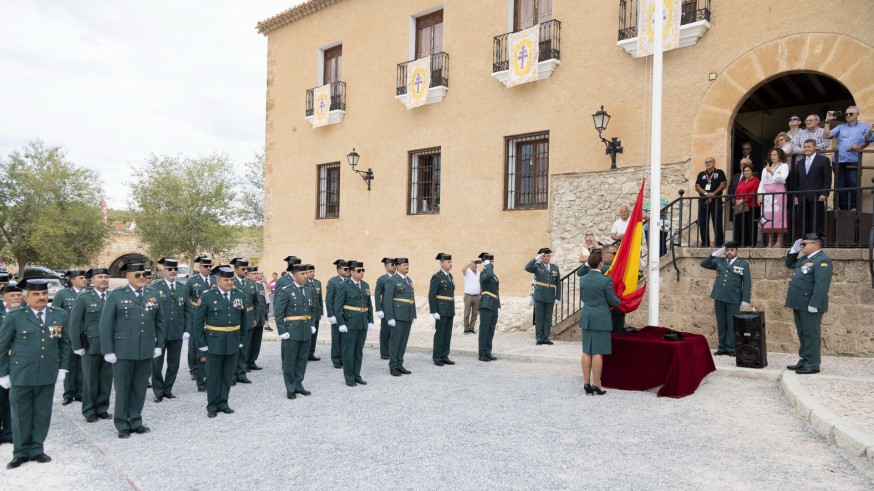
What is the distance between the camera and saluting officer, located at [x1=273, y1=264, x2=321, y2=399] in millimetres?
7688

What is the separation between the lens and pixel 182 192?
104 ft

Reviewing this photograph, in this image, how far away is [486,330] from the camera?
10312mm

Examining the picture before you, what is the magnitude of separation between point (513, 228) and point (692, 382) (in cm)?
736

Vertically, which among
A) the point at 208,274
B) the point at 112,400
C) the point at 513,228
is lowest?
the point at 112,400

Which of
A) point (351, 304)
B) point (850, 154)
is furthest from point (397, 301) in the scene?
point (850, 154)

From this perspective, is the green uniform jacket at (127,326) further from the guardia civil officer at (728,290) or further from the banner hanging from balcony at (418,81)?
the banner hanging from balcony at (418,81)

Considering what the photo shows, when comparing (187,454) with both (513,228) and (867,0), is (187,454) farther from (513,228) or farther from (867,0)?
(867,0)

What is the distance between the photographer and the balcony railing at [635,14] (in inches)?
460

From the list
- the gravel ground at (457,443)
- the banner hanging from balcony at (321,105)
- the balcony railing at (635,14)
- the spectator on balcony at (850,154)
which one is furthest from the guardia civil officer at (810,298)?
the banner hanging from balcony at (321,105)

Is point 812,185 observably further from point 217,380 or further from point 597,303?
point 217,380

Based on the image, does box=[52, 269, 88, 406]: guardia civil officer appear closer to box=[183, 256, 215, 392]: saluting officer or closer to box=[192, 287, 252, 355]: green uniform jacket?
box=[183, 256, 215, 392]: saluting officer

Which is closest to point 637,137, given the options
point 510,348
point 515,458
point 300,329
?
point 510,348

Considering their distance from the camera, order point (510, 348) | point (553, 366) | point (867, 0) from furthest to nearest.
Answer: point (510, 348) < point (867, 0) < point (553, 366)

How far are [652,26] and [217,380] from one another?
33.5 feet
